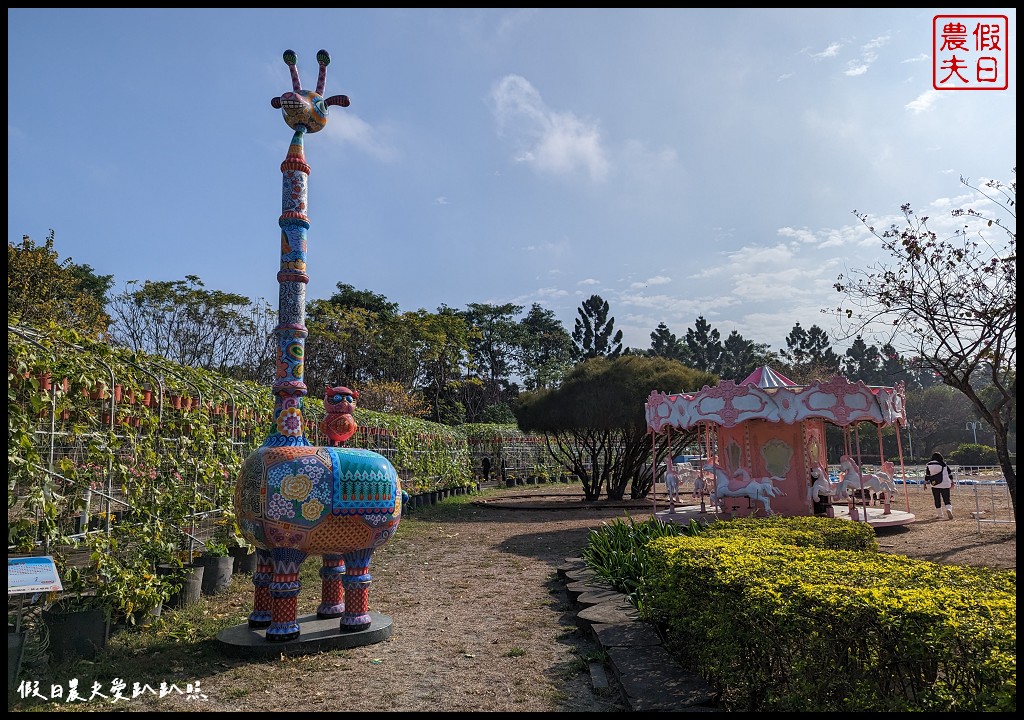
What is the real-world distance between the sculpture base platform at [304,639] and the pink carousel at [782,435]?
912 cm

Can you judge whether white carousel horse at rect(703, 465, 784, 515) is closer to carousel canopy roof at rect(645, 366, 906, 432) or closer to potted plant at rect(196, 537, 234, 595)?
carousel canopy roof at rect(645, 366, 906, 432)

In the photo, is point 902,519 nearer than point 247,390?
No

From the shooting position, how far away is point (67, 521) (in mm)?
5754

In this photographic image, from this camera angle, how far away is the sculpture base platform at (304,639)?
5.45 meters

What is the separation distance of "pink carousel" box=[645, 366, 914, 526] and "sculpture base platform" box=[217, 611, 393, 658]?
9.12 metres

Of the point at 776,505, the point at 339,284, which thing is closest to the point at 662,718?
the point at 776,505

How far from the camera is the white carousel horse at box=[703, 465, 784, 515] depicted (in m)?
13.4

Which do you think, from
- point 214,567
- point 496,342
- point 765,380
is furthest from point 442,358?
point 214,567

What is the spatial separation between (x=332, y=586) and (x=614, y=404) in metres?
14.8

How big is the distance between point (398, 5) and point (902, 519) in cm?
1448

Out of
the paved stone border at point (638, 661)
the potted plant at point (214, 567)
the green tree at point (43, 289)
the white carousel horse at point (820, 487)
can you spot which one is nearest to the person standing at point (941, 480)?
the white carousel horse at point (820, 487)

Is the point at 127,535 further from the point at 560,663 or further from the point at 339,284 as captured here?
the point at 339,284

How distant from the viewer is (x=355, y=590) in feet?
19.5

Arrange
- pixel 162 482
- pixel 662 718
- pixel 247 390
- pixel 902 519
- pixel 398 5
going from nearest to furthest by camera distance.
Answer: pixel 398 5 < pixel 662 718 < pixel 162 482 < pixel 247 390 < pixel 902 519
